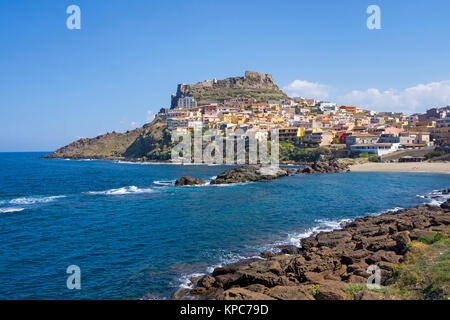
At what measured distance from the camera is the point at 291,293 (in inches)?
445

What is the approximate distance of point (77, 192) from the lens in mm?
45938

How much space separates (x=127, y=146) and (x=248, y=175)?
116158mm

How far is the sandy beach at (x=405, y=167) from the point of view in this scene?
2615 inches

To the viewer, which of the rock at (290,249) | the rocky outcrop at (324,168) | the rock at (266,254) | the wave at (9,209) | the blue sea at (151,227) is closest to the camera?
the blue sea at (151,227)

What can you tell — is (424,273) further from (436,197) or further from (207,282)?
(436,197)

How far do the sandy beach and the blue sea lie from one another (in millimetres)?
20688

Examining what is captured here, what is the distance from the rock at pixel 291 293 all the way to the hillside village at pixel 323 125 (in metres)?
81.8

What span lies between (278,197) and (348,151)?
5842 cm

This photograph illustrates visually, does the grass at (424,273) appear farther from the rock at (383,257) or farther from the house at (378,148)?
the house at (378,148)

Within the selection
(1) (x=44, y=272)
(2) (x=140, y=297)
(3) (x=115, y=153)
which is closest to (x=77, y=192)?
(1) (x=44, y=272)

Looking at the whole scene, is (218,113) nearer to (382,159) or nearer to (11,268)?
(382,159)

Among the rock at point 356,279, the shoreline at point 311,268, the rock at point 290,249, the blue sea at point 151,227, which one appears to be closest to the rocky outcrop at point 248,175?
the blue sea at point 151,227

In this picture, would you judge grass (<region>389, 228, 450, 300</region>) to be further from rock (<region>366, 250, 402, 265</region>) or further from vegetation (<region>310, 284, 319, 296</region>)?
vegetation (<region>310, 284, 319, 296</region>)

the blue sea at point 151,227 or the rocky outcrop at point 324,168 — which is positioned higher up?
the rocky outcrop at point 324,168
